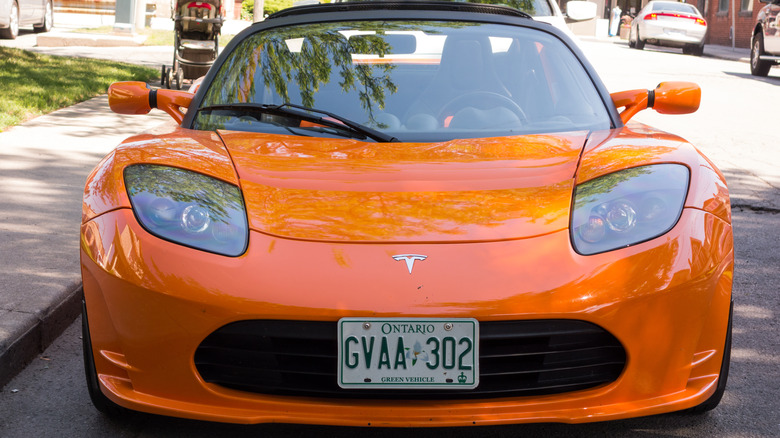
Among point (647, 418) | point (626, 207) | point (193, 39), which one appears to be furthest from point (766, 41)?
point (626, 207)

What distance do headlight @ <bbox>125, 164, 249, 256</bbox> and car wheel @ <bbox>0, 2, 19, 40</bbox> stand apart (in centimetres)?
1611

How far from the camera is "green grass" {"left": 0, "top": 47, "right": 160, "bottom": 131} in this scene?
889 cm

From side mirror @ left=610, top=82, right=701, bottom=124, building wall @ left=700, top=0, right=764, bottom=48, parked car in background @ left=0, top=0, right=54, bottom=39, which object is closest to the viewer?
side mirror @ left=610, top=82, right=701, bottom=124

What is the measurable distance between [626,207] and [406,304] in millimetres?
732

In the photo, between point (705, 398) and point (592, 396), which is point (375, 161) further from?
point (705, 398)

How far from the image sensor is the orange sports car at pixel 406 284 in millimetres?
2309

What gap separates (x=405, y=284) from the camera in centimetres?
231

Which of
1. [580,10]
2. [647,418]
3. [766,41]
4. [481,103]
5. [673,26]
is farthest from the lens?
[673,26]

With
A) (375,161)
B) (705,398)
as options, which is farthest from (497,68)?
(705,398)

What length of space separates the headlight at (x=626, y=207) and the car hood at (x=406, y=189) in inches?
2.2

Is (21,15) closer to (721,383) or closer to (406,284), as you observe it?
(406,284)

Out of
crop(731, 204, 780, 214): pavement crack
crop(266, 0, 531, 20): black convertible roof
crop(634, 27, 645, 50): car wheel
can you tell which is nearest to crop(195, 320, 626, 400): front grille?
crop(266, 0, 531, 20): black convertible roof

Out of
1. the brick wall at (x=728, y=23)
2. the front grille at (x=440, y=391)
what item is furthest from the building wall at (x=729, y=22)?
the front grille at (x=440, y=391)

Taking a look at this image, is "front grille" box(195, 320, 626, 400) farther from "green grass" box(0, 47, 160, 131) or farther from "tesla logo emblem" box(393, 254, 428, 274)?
"green grass" box(0, 47, 160, 131)
